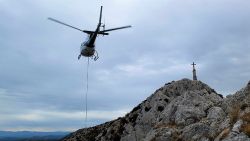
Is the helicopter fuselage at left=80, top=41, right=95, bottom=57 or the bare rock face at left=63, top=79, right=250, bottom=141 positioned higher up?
the helicopter fuselage at left=80, top=41, right=95, bottom=57

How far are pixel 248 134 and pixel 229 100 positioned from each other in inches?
619

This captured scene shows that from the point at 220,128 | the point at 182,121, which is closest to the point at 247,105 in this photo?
the point at 220,128

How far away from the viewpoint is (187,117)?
4878 centimetres

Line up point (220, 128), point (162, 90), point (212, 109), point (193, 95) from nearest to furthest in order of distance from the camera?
point (220, 128) → point (212, 109) → point (193, 95) → point (162, 90)

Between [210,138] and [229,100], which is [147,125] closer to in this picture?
[229,100]

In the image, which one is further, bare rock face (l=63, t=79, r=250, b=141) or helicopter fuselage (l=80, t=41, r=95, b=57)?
helicopter fuselage (l=80, t=41, r=95, b=57)

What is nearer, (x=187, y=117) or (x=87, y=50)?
(x=187, y=117)

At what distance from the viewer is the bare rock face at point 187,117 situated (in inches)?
1403

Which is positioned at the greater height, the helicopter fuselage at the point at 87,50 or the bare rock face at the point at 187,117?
the helicopter fuselage at the point at 87,50

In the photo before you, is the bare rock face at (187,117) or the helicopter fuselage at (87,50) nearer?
the bare rock face at (187,117)

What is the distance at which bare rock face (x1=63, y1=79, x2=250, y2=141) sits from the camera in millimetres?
35625

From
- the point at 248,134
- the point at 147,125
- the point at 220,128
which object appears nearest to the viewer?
the point at 248,134

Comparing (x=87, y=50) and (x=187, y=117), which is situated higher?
(x=87, y=50)

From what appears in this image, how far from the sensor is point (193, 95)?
54750mm
